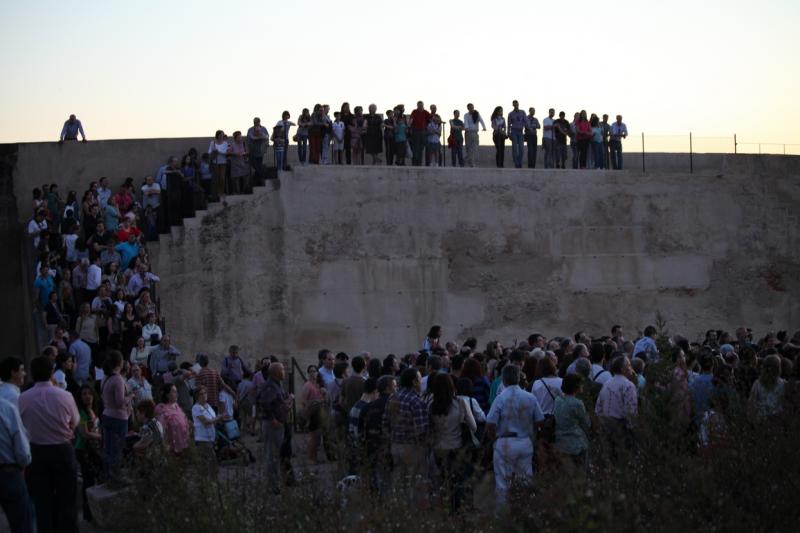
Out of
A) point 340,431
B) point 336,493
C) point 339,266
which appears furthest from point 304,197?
point 336,493

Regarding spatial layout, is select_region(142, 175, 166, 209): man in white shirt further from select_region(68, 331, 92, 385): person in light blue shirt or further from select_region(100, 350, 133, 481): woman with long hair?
select_region(100, 350, 133, 481): woman with long hair

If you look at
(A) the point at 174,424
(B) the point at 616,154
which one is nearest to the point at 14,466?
(A) the point at 174,424

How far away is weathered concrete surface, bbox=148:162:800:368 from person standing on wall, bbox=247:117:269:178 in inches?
27.1

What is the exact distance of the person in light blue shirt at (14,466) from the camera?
30.4ft

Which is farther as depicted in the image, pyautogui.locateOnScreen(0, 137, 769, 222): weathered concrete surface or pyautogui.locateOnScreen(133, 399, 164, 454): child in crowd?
pyautogui.locateOnScreen(0, 137, 769, 222): weathered concrete surface

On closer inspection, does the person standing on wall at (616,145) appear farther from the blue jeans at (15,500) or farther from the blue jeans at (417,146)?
the blue jeans at (15,500)

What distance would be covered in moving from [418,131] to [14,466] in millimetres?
17248

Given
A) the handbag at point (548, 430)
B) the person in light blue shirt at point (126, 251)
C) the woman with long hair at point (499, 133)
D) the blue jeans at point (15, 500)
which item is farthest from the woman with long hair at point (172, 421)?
the woman with long hair at point (499, 133)

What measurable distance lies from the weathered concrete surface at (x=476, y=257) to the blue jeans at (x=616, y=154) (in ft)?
2.81

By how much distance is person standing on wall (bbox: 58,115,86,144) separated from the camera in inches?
960

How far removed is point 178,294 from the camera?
2300cm

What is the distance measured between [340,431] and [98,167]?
15.5 m

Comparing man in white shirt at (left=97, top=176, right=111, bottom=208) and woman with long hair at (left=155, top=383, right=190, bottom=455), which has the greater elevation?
man in white shirt at (left=97, top=176, right=111, bottom=208)

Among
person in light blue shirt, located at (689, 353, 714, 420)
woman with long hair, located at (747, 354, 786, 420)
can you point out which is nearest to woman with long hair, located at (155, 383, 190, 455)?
person in light blue shirt, located at (689, 353, 714, 420)
